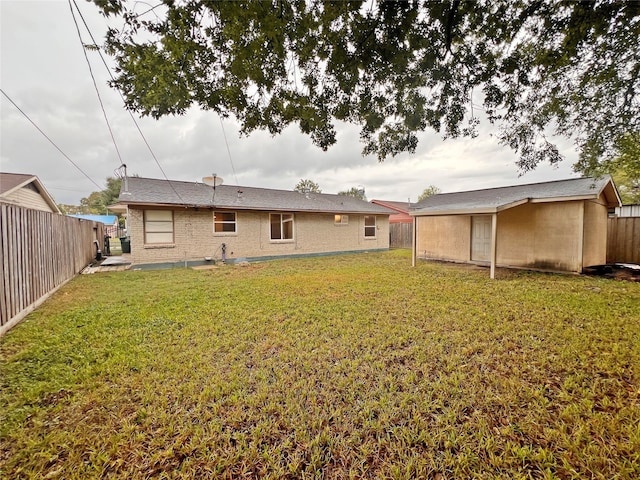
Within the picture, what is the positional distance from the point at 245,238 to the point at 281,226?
212 centimetres

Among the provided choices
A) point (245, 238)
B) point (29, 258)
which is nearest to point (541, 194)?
point (245, 238)

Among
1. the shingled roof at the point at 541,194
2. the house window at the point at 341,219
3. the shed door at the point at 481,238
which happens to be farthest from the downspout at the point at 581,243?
the house window at the point at 341,219

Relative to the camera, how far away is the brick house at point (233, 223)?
10117 mm

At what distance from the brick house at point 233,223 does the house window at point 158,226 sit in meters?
0.03

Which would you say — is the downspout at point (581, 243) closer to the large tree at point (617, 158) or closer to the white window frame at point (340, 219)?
the large tree at point (617, 158)

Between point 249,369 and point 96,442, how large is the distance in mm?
1380

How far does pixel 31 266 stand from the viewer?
4770 millimetres

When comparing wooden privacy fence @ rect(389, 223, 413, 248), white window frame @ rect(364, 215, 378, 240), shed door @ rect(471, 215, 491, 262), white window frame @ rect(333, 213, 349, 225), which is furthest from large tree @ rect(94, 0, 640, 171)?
wooden privacy fence @ rect(389, 223, 413, 248)

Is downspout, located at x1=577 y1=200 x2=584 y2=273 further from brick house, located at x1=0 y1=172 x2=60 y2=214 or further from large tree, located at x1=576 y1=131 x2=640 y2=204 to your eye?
brick house, located at x1=0 y1=172 x2=60 y2=214

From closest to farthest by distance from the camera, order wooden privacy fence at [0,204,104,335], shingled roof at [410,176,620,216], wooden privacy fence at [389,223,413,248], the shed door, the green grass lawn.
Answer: the green grass lawn → wooden privacy fence at [0,204,104,335] → shingled roof at [410,176,620,216] → the shed door → wooden privacy fence at [389,223,413,248]

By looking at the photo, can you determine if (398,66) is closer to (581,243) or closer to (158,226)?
(581,243)

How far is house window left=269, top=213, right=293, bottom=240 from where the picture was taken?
13.3m

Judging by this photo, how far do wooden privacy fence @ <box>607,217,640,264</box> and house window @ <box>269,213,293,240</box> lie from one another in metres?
13.8

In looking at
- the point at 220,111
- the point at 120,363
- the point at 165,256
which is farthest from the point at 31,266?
the point at 165,256
